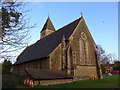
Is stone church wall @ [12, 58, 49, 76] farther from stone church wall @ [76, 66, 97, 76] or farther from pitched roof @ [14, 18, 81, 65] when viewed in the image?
stone church wall @ [76, 66, 97, 76]

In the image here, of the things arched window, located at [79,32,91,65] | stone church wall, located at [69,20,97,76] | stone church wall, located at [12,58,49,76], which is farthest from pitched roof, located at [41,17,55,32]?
arched window, located at [79,32,91,65]

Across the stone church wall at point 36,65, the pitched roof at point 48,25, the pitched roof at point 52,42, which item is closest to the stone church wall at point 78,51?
the pitched roof at point 52,42

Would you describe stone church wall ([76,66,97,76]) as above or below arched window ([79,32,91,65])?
below

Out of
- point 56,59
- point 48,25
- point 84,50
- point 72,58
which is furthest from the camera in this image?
point 48,25

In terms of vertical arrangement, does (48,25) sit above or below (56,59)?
above

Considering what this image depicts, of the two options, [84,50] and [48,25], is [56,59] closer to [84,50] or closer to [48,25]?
[84,50]

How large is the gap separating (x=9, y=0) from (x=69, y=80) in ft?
54.0

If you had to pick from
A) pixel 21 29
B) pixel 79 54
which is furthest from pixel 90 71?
pixel 21 29

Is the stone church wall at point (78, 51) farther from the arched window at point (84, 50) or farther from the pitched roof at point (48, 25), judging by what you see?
the pitched roof at point (48, 25)

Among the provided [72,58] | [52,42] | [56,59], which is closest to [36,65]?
[56,59]

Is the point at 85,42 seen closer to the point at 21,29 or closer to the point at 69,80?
the point at 69,80

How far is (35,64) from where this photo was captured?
1109 inches

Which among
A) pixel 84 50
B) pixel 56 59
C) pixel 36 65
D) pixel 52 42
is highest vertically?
pixel 52 42

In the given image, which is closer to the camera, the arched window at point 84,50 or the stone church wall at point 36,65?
the stone church wall at point 36,65
